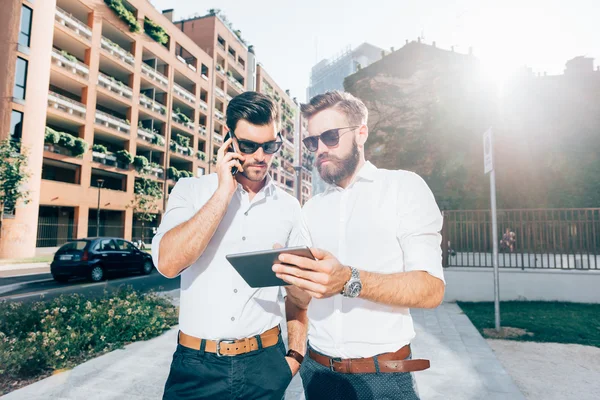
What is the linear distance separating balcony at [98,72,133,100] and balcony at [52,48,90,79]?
138cm

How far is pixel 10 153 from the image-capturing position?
20.1 m

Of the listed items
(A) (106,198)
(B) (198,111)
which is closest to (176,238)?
(A) (106,198)

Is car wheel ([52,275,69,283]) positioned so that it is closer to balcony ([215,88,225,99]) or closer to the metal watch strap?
the metal watch strap

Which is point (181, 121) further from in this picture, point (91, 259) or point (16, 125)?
point (91, 259)

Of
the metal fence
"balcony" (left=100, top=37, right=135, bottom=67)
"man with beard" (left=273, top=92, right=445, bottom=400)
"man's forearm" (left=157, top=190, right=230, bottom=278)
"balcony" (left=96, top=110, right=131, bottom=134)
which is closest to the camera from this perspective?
"man with beard" (left=273, top=92, right=445, bottom=400)

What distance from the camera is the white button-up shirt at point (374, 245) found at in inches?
70.2

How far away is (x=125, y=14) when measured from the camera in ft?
104

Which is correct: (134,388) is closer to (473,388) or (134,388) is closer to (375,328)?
(375,328)

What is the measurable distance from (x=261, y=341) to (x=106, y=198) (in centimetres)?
3280

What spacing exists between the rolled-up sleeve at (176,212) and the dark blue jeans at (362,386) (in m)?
1.14

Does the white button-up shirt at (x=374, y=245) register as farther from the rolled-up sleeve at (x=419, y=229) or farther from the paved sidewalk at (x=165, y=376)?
the paved sidewalk at (x=165, y=376)

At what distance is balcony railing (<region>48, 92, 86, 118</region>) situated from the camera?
25934mm

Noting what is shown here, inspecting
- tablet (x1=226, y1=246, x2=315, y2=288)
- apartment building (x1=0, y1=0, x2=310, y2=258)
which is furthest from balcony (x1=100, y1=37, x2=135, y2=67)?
tablet (x1=226, y1=246, x2=315, y2=288)

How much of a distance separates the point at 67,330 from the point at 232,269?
4.64 meters
